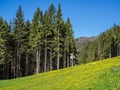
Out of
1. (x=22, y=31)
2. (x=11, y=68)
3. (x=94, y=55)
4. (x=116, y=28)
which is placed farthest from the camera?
(x=94, y=55)

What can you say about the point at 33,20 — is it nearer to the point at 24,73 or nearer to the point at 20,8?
the point at 20,8

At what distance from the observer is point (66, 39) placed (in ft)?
313

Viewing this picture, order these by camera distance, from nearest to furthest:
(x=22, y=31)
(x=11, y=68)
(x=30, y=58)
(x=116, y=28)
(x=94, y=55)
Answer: (x=22, y=31) < (x=11, y=68) < (x=30, y=58) < (x=116, y=28) < (x=94, y=55)

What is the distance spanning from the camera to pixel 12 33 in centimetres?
8319

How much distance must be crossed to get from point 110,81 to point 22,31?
59585mm

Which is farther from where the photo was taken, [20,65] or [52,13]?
[20,65]

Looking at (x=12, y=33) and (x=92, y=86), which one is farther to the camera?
(x=12, y=33)

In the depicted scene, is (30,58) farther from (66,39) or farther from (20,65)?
(66,39)

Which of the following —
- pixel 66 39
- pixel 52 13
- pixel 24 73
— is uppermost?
pixel 52 13

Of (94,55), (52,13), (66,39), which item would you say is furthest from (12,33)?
(94,55)

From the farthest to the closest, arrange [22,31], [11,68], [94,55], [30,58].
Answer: [94,55], [30,58], [11,68], [22,31]

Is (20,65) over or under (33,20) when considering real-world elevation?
under

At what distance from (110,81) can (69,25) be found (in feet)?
228

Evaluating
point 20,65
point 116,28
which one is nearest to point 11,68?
point 20,65
